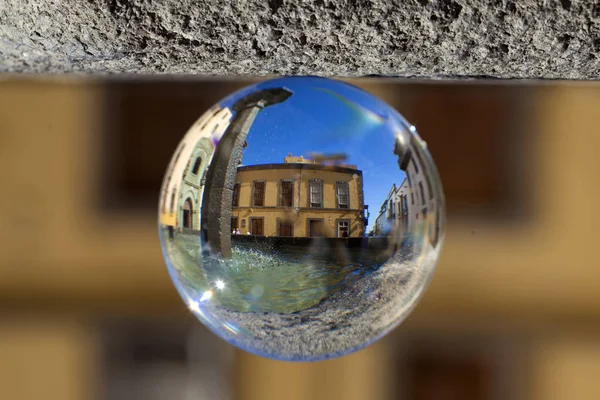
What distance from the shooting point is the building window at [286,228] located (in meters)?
0.38

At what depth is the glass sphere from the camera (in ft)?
1.26

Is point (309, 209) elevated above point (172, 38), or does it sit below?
below

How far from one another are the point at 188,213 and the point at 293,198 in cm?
9

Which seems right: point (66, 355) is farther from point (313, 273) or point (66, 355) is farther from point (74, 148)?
point (313, 273)

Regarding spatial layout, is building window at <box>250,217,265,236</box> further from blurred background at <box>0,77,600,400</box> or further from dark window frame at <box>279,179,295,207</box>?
blurred background at <box>0,77,600,400</box>

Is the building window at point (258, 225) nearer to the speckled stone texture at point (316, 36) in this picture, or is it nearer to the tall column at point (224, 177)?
the tall column at point (224, 177)

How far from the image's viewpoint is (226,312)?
43 cm

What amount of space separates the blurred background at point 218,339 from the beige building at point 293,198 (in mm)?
524

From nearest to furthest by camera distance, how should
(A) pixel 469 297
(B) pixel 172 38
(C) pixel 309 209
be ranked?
(C) pixel 309 209, (B) pixel 172 38, (A) pixel 469 297

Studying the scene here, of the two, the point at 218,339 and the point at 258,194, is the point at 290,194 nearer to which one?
the point at 258,194

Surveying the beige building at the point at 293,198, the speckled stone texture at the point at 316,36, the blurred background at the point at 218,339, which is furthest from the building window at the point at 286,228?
the blurred background at the point at 218,339

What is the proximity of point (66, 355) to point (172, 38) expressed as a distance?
2.29ft

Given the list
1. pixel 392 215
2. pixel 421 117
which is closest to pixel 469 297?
pixel 421 117

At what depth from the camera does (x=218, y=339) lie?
0.90 metres
